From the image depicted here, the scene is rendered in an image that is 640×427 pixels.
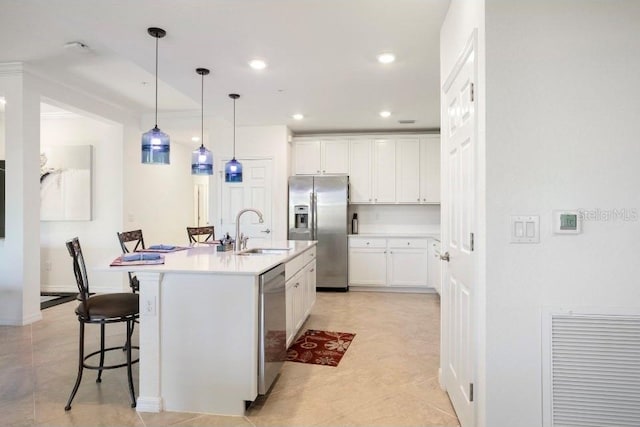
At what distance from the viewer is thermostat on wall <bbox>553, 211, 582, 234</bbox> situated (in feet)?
5.34

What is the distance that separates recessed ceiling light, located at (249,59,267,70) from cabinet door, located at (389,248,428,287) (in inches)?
134

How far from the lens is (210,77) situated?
372cm

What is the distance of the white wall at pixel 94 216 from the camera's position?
18.1 ft

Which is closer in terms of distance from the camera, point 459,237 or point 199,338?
point 459,237

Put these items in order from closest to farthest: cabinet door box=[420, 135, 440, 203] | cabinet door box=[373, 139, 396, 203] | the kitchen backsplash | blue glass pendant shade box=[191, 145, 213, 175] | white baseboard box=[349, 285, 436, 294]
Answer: blue glass pendant shade box=[191, 145, 213, 175], white baseboard box=[349, 285, 436, 294], cabinet door box=[420, 135, 440, 203], cabinet door box=[373, 139, 396, 203], the kitchen backsplash

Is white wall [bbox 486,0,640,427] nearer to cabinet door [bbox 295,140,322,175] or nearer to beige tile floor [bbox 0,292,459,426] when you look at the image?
beige tile floor [bbox 0,292,459,426]

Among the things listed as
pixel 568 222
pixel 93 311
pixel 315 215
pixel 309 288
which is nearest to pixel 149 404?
pixel 93 311

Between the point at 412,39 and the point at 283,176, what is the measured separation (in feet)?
10.8

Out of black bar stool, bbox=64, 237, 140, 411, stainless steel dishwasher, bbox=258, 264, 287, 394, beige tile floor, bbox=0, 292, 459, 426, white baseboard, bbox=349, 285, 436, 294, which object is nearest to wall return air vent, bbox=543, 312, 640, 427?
beige tile floor, bbox=0, 292, 459, 426

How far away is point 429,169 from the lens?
5.91 metres

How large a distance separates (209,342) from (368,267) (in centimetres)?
379

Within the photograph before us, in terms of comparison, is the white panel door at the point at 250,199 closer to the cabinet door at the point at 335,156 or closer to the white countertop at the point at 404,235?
the cabinet door at the point at 335,156

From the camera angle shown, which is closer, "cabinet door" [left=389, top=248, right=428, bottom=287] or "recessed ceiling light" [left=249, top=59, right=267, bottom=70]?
"recessed ceiling light" [left=249, top=59, right=267, bottom=70]

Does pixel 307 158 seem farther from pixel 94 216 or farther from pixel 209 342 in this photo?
pixel 209 342
